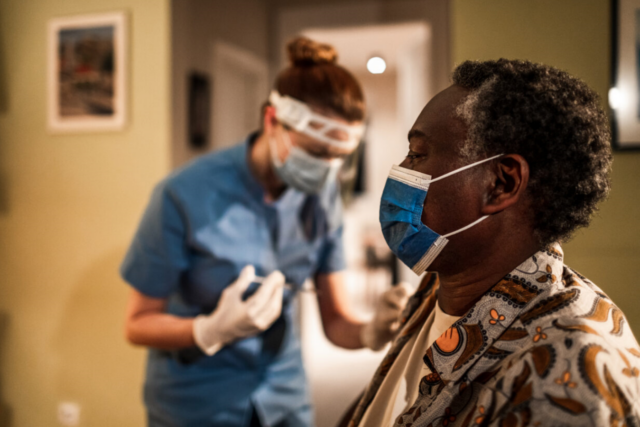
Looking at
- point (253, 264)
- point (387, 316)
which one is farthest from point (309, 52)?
point (387, 316)

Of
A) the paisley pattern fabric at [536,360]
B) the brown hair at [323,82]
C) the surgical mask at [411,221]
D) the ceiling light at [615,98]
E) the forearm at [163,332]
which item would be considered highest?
the brown hair at [323,82]

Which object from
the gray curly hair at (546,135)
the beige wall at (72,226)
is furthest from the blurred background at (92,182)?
the gray curly hair at (546,135)

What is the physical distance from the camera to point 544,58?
1106 mm

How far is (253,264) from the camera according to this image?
134cm

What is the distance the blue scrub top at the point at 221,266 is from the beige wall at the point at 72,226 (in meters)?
0.45

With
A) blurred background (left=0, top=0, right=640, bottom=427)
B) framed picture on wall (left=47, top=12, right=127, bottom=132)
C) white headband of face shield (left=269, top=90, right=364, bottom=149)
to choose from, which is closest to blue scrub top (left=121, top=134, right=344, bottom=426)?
white headband of face shield (left=269, top=90, right=364, bottom=149)

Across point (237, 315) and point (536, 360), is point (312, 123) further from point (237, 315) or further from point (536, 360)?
point (536, 360)

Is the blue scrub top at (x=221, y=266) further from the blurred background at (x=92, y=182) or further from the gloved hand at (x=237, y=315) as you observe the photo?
the blurred background at (x=92, y=182)

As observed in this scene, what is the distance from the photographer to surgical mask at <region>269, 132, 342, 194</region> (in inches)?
50.2

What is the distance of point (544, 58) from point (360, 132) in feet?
1.54

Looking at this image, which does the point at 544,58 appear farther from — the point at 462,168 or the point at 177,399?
the point at 177,399

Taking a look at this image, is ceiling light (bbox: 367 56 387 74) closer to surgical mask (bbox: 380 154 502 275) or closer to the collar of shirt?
surgical mask (bbox: 380 154 502 275)

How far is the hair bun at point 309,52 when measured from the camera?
4.01 ft

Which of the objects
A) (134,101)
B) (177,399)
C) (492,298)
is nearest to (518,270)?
(492,298)
